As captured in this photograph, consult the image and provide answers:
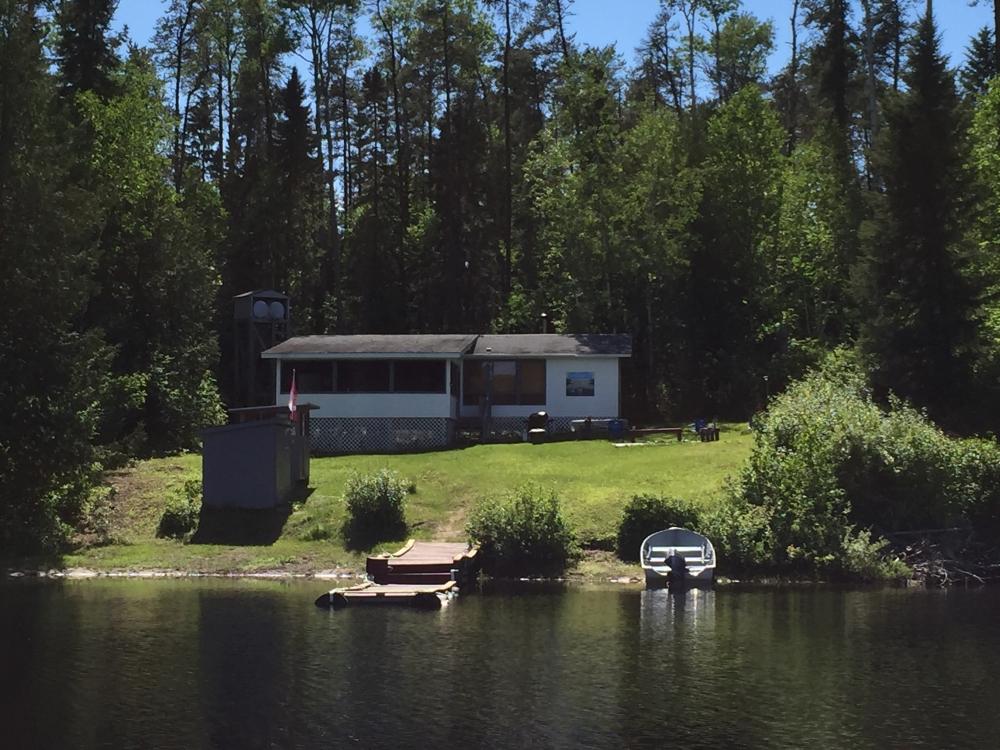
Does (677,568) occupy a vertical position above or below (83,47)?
below

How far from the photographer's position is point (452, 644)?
64.8 feet

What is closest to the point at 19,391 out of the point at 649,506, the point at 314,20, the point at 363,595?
the point at 363,595

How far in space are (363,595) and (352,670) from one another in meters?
6.83

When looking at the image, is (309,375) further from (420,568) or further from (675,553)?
(675,553)

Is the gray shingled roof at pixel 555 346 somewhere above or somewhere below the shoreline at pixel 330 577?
above

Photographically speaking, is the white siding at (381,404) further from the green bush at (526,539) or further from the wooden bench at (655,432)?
the green bush at (526,539)

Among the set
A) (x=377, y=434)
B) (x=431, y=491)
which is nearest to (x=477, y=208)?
(x=377, y=434)

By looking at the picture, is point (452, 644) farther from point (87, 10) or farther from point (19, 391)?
point (87, 10)

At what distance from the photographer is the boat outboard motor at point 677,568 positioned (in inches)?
1054

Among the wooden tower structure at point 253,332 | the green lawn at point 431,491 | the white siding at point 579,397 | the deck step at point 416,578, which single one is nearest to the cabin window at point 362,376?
the green lawn at point 431,491

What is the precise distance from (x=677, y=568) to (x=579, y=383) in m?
18.4

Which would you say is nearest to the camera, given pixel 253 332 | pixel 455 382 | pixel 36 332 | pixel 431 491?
pixel 36 332

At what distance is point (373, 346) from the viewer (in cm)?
4394

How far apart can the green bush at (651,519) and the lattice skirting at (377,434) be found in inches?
556
